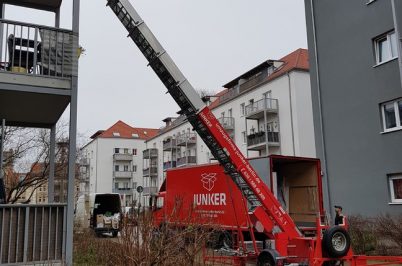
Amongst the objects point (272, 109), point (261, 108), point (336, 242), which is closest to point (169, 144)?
Result: point (261, 108)

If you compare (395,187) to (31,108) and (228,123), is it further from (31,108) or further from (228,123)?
(228,123)

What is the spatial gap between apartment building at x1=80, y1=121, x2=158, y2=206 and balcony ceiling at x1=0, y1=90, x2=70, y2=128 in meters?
75.7

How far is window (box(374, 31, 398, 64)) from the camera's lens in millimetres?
19297

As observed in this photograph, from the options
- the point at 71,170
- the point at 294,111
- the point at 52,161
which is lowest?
the point at 71,170

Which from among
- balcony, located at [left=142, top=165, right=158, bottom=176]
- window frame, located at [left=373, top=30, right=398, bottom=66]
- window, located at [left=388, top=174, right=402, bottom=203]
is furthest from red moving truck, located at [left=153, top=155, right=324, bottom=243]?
balcony, located at [left=142, top=165, right=158, bottom=176]

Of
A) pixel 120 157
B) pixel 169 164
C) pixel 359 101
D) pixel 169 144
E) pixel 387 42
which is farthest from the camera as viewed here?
pixel 120 157

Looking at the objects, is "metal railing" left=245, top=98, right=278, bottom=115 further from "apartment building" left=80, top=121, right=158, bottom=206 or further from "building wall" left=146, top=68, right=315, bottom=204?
"apartment building" left=80, top=121, right=158, bottom=206

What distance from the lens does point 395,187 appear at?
18.5 metres

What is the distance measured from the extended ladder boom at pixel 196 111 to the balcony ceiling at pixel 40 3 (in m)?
1.83

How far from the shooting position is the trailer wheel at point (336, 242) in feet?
32.4

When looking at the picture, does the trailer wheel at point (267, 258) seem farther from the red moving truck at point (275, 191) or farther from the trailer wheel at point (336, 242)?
the red moving truck at point (275, 191)

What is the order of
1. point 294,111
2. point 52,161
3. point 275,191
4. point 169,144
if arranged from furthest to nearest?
1. point 169,144
2. point 294,111
3. point 275,191
4. point 52,161

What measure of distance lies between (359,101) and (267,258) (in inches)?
492

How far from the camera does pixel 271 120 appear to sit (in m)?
40.0
